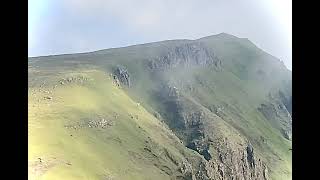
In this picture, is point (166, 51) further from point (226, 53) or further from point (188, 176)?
point (188, 176)

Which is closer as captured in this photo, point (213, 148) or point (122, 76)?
point (213, 148)

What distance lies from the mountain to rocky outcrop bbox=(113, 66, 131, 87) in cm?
28

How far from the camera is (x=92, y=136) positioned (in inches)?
4247

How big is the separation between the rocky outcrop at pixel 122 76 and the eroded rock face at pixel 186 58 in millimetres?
12131

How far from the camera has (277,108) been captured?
6181 inches

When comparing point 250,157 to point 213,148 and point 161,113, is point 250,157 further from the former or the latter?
point 161,113

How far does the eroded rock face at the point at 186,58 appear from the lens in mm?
155125

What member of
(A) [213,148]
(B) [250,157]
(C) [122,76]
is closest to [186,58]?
(C) [122,76]

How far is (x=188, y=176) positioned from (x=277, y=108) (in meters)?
58.2

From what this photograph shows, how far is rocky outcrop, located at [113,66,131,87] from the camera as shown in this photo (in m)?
138

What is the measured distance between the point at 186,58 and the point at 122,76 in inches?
1152

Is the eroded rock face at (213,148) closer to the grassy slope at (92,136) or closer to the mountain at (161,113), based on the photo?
the mountain at (161,113)

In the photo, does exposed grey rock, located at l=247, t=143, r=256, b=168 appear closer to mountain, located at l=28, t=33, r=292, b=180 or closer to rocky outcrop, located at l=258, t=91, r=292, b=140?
mountain, located at l=28, t=33, r=292, b=180
